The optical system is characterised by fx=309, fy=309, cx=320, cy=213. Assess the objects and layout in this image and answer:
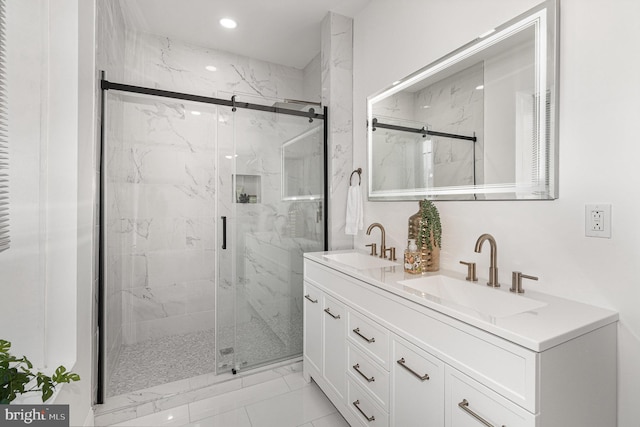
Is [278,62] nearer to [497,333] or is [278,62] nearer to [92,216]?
[92,216]

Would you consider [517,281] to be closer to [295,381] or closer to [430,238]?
[430,238]

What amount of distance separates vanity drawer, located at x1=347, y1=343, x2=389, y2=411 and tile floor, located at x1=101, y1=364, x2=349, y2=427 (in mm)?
419

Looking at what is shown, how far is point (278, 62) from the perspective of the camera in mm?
3287

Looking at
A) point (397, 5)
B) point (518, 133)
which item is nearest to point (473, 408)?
point (518, 133)

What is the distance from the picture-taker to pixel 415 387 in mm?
1184

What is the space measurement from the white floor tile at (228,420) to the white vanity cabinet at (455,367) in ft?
1.83

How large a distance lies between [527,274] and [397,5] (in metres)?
1.81

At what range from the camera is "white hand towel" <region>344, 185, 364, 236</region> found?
91.0 inches

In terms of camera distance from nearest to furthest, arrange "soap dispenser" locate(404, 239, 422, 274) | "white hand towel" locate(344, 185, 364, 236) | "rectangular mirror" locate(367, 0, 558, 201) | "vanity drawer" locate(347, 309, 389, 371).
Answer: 1. "rectangular mirror" locate(367, 0, 558, 201)
2. "vanity drawer" locate(347, 309, 389, 371)
3. "soap dispenser" locate(404, 239, 422, 274)
4. "white hand towel" locate(344, 185, 364, 236)

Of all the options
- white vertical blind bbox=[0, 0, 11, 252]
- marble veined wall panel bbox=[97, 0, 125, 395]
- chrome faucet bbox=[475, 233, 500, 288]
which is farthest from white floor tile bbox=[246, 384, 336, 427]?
white vertical blind bbox=[0, 0, 11, 252]

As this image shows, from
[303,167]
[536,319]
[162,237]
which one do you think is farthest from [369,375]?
[162,237]

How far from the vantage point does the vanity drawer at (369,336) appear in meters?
1.35

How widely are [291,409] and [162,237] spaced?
1827 mm

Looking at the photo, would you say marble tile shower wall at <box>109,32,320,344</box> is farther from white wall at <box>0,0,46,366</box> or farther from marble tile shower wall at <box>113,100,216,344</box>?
white wall at <box>0,0,46,366</box>
